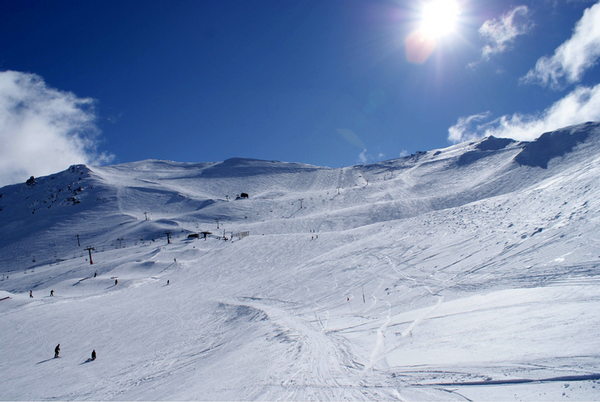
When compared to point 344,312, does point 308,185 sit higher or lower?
higher

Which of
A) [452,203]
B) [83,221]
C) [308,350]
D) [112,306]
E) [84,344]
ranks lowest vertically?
[308,350]

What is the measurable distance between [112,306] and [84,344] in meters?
9.24

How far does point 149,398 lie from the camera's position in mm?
11484

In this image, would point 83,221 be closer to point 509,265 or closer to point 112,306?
point 112,306

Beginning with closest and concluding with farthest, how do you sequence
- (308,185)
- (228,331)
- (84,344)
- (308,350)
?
(308,350) < (228,331) < (84,344) < (308,185)

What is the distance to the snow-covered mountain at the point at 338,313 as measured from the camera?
8719 millimetres

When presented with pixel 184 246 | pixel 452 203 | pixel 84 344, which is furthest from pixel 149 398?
pixel 452 203

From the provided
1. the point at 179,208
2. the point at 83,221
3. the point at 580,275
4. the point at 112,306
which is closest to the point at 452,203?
the point at 580,275

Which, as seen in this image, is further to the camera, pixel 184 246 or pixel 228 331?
pixel 184 246

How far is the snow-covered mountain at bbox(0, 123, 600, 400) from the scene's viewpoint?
28.6 feet

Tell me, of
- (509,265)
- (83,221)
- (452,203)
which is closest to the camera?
(509,265)

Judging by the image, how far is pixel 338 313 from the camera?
1853cm

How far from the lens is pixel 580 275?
13.4 metres

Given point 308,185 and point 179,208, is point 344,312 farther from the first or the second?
point 308,185
